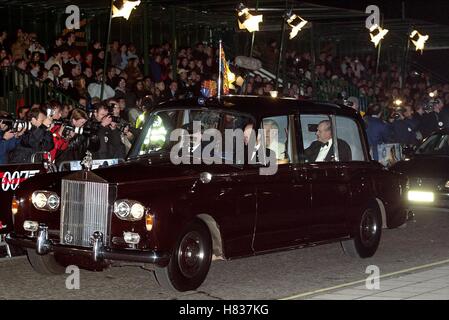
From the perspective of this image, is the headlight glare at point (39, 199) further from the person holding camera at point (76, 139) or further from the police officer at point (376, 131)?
the police officer at point (376, 131)

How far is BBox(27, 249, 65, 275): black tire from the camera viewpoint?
8852 mm

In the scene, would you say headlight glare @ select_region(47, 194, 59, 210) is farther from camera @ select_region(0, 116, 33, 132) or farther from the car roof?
camera @ select_region(0, 116, 33, 132)

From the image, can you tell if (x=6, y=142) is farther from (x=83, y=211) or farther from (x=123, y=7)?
(x=123, y=7)

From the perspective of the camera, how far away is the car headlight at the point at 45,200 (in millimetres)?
8375

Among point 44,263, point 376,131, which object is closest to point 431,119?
point 376,131

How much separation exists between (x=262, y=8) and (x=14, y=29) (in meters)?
6.38

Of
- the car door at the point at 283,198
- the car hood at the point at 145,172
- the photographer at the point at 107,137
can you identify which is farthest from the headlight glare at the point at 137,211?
the photographer at the point at 107,137

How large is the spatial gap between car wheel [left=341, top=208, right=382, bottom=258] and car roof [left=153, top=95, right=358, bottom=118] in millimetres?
1492

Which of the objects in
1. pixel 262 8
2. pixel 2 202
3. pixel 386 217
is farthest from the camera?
pixel 262 8

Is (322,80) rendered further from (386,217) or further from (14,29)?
(386,217)

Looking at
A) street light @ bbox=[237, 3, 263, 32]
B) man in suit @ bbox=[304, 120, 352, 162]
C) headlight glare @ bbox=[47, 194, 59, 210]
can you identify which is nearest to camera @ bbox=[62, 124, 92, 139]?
headlight glare @ bbox=[47, 194, 59, 210]

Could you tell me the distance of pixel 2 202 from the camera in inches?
403

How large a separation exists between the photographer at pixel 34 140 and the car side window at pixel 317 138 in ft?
11.9

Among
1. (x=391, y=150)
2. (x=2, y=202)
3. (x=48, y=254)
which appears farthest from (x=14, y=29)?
(x=48, y=254)
